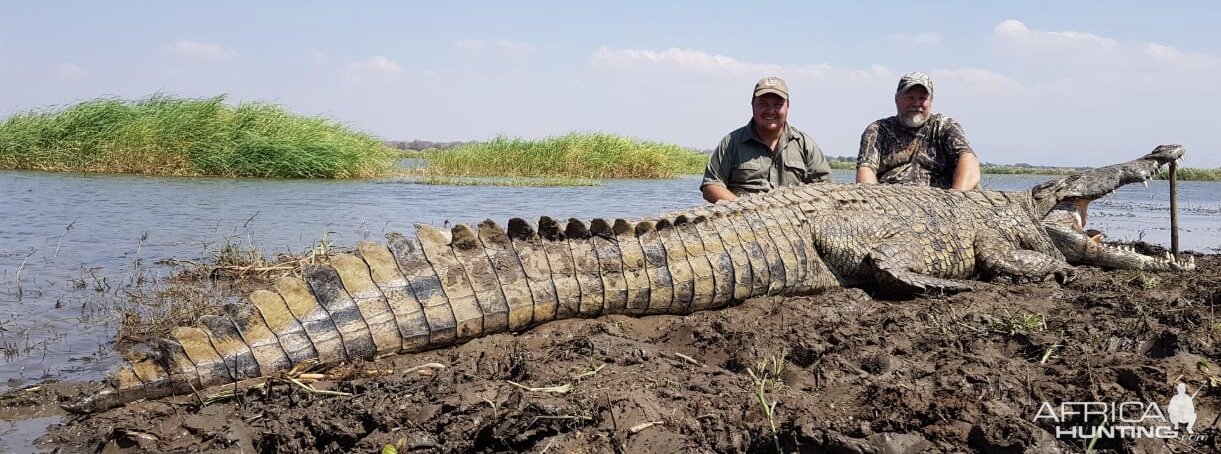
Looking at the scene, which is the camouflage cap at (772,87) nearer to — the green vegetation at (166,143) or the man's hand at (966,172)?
the man's hand at (966,172)

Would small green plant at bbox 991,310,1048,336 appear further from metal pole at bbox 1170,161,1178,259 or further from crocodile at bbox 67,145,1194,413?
metal pole at bbox 1170,161,1178,259

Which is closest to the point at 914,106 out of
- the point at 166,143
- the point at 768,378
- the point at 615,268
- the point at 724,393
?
the point at 615,268

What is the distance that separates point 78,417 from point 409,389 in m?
1.17

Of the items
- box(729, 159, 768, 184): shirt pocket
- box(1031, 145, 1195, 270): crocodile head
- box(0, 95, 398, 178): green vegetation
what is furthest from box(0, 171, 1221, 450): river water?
box(729, 159, 768, 184): shirt pocket

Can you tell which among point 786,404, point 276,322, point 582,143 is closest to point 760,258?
point 786,404

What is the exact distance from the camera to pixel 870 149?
6.80 meters

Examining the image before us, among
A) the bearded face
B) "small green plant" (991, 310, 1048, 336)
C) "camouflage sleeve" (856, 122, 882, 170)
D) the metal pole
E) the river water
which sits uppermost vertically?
the bearded face

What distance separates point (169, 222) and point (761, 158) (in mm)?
6532

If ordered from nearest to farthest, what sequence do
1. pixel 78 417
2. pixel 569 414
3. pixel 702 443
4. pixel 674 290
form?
pixel 702 443
pixel 569 414
pixel 78 417
pixel 674 290

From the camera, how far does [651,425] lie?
2518 millimetres

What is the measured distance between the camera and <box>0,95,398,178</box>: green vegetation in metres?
17.4

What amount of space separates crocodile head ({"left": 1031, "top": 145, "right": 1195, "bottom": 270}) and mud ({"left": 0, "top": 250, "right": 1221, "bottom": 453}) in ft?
6.73

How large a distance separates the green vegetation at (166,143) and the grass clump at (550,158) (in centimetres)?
410

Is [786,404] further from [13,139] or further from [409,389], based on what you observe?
[13,139]
